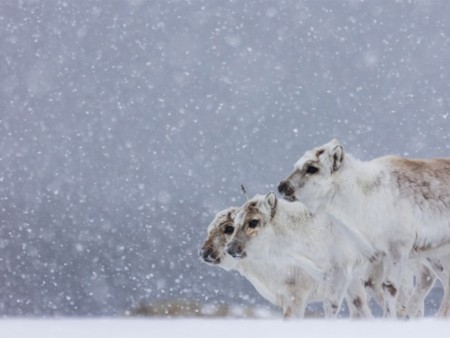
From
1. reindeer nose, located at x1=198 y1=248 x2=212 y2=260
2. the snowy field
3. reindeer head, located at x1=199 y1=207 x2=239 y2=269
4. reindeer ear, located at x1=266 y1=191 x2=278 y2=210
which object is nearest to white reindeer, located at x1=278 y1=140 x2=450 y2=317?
reindeer ear, located at x1=266 y1=191 x2=278 y2=210

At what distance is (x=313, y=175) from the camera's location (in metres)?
8.22

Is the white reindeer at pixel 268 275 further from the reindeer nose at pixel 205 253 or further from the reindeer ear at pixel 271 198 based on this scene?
the reindeer ear at pixel 271 198

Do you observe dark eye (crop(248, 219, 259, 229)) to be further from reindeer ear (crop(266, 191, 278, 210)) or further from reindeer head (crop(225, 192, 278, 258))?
reindeer ear (crop(266, 191, 278, 210))

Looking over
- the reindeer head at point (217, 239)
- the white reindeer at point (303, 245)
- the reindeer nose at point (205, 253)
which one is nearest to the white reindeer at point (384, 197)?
the white reindeer at point (303, 245)

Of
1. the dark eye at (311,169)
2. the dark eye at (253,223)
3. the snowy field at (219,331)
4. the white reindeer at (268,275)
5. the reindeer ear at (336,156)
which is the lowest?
the snowy field at (219,331)

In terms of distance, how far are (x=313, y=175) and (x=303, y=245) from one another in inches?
60.6

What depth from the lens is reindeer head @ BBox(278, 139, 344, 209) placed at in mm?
8156

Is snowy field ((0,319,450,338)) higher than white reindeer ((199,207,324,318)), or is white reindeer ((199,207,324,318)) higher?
white reindeer ((199,207,324,318))

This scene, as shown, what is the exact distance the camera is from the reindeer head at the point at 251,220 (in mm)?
9117

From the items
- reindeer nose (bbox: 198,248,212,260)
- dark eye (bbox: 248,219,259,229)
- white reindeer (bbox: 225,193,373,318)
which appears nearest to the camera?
white reindeer (bbox: 225,193,373,318)

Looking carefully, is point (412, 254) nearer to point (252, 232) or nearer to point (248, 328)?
point (252, 232)

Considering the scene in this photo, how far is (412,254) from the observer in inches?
314

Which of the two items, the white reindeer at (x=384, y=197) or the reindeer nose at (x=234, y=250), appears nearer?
the white reindeer at (x=384, y=197)

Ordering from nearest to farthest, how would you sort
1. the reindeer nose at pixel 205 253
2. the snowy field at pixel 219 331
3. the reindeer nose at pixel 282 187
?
1. the snowy field at pixel 219 331
2. the reindeer nose at pixel 282 187
3. the reindeer nose at pixel 205 253
